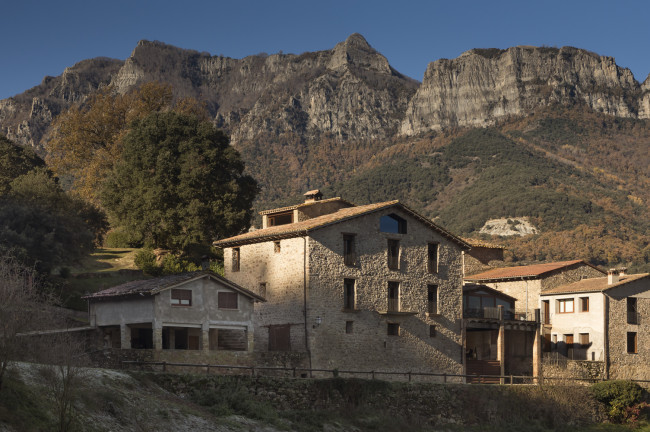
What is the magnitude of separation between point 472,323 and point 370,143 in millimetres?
138139

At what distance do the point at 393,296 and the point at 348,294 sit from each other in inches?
136

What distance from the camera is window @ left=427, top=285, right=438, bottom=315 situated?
59.8 m

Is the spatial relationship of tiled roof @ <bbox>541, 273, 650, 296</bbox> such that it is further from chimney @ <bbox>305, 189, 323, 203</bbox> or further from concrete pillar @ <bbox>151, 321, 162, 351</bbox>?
concrete pillar @ <bbox>151, 321, 162, 351</bbox>

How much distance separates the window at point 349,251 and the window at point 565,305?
18.9 m

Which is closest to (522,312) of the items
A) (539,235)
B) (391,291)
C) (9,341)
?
(391,291)

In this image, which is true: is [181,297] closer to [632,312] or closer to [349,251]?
[349,251]

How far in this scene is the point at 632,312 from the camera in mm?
66625

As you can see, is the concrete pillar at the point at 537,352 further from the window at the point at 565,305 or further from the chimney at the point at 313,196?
the chimney at the point at 313,196

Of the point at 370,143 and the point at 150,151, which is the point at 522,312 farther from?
the point at 370,143

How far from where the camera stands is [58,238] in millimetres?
60219

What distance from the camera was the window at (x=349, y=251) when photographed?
2213 inches

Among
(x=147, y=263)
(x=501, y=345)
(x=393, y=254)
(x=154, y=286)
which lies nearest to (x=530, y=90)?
(x=501, y=345)

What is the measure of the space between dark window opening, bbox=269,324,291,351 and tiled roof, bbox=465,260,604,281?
20392 mm

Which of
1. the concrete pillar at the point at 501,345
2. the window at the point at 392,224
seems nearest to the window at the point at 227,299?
the window at the point at 392,224
